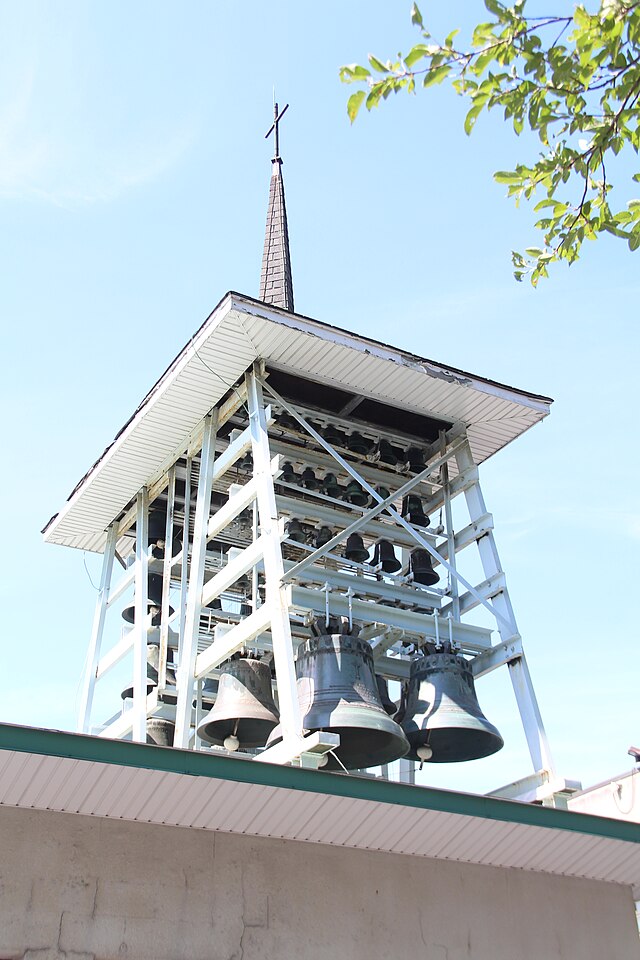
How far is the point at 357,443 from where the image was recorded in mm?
13422

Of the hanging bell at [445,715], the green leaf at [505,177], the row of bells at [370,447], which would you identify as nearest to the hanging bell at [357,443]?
the row of bells at [370,447]

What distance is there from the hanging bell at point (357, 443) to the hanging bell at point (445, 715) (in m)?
3.07

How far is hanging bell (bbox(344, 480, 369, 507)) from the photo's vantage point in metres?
13.0

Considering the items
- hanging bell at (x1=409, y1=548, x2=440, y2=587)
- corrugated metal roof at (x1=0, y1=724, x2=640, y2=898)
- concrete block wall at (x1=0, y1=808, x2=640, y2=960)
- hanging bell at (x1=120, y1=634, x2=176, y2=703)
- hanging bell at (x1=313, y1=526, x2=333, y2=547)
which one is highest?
hanging bell at (x1=313, y1=526, x2=333, y2=547)

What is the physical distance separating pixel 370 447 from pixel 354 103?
26.2 ft

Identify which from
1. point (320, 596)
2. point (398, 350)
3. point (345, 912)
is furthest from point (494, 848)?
point (398, 350)

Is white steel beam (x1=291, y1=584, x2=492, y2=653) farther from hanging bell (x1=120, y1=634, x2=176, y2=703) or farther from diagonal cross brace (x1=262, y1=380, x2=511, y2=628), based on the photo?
hanging bell (x1=120, y1=634, x2=176, y2=703)

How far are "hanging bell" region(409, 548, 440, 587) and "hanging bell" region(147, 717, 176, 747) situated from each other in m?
3.29

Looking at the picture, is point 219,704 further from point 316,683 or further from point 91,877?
point 91,877

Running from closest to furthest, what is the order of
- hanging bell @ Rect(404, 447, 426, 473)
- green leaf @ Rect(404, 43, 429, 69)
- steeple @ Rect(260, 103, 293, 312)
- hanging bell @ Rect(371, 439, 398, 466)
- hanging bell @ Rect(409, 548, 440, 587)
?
green leaf @ Rect(404, 43, 429, 69), hanging bell @ Rect(409, 548, 440, 587), hanging bell @ Rect(371, 439, 398, 466), hanging bell @ Rect(404, 447, 426, 473), steeple @ Rect(260, 103, 293, 312)

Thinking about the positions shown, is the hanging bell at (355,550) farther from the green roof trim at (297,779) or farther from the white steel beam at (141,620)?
the green roof trim at (297,779)

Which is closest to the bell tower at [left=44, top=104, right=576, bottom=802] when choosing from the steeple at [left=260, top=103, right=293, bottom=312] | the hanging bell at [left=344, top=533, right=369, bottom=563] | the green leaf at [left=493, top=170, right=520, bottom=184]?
the hanging bell at [left=344, top=533, right=369, bottom=563]

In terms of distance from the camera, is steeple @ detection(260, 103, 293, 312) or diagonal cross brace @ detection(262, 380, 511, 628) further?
steeple @ detection(260, 103, 293, 312)

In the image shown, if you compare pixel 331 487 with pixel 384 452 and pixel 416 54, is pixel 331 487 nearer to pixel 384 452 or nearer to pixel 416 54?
pixel 384 452
